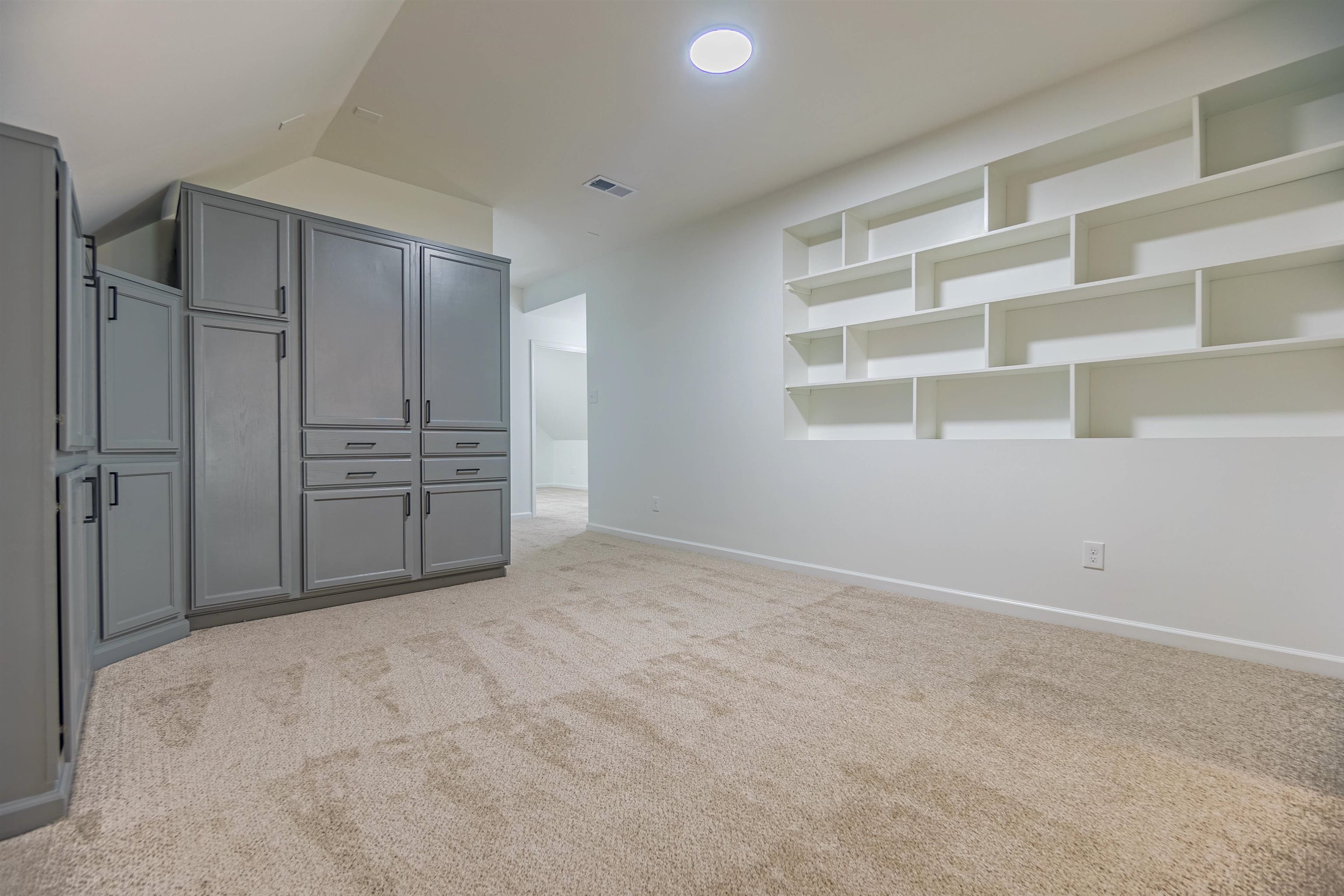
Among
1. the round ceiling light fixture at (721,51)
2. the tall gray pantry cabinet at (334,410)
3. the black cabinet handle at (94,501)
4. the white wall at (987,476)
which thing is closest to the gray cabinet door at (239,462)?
the tall gray pantry cabinet at (334,410)

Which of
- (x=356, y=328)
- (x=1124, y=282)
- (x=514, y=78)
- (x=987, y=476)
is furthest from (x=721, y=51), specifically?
(x=987, y=476)

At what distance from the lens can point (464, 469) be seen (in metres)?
3.47

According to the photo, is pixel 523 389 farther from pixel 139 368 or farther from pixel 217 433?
pixel 139 368

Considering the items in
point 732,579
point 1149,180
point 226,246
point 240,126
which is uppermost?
point 240,126

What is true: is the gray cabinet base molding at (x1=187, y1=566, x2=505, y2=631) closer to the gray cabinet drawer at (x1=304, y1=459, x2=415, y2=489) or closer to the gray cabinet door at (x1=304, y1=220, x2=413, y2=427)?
the gray cabinet drawer at (x1=304, y1=459, x2=415, y2=489)

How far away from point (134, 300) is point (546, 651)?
213cm

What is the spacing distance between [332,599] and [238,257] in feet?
5.63

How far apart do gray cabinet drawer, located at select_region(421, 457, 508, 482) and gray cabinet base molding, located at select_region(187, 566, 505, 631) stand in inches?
22.0

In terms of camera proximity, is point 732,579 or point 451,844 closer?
point 451,844

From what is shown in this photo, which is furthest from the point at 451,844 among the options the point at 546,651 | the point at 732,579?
the point at 732,579

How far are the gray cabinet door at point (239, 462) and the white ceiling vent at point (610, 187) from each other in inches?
79.8

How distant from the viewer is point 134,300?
228 cm

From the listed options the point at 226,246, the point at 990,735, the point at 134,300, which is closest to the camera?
the point at 990,735

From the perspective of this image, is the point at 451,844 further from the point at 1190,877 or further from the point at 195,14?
the point at 195,14
